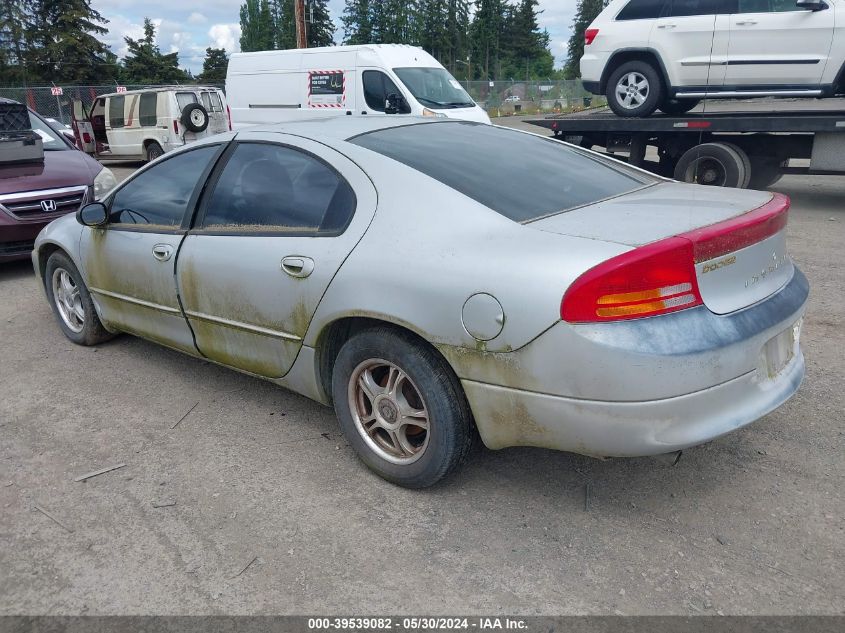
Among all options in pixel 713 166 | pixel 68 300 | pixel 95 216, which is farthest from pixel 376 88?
pixel 95 216

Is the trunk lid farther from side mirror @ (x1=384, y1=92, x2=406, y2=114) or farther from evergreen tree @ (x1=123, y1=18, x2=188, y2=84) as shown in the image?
evergreen tree @ (x1=123, y1=18, x2=188, y2=84)

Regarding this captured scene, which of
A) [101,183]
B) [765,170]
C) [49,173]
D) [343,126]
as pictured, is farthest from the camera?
[765,170]

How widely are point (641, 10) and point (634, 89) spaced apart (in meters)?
1.01

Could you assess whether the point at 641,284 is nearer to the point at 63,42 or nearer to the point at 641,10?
the point at 641,10

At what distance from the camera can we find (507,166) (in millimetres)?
3225

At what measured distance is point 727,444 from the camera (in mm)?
3229

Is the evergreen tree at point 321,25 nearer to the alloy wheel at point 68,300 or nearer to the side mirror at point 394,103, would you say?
the side mirror at point 394,103

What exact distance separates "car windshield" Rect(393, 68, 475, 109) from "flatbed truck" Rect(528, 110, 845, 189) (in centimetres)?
376

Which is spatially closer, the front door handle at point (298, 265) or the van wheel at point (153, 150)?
the front door handle at point (298, 265)

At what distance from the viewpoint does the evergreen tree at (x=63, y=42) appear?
49344mm

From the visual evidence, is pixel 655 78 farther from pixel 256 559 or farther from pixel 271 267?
pixel 256 559

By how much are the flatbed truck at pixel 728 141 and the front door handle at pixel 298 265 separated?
24.0 feet

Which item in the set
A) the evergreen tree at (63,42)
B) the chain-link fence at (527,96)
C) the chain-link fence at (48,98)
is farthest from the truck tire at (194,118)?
the evergreen tree at (63,42)

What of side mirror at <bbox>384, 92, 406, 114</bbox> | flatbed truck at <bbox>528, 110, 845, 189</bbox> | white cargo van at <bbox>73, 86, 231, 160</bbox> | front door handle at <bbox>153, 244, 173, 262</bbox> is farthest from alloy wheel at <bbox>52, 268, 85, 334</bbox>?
white cargo van at <bbox>73, 86, 231, 160</bbox>
